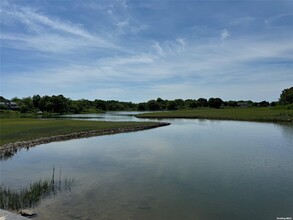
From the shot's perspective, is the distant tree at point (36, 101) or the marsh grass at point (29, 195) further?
the distant tree at point (36, 101)

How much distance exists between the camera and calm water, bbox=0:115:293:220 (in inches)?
472

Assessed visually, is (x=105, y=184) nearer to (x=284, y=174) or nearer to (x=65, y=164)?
(x=65, y=164)

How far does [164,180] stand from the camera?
1669 centimetres

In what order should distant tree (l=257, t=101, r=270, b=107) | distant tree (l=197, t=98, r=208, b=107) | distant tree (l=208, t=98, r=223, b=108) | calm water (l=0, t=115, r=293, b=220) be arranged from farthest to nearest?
distant tree (l=197, t=98, r=208, b=107) → distant tree (l=257, t=101, r=270, b=107) → distant tree (l=208, t=98, r=223, b=108) → calm water (l=0, t=115, r=293, b=220)

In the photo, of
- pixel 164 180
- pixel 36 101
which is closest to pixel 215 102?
pixel 36 101

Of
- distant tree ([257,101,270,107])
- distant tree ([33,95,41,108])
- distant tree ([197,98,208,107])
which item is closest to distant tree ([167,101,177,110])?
distant tree ([197,98,208,107])

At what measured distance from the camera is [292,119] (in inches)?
2517

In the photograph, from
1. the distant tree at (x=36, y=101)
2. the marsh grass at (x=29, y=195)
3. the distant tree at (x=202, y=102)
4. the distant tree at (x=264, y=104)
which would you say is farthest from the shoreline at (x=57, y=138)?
the distant tree at (x=264, y=104)

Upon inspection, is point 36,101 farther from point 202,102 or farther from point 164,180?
point 164,180

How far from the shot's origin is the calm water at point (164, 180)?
11977mm

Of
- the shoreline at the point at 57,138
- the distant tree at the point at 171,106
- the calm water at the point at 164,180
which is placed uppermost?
the distant tree at the point at 171,106

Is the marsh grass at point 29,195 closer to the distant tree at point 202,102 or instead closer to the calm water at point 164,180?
the calm water at point 164,180

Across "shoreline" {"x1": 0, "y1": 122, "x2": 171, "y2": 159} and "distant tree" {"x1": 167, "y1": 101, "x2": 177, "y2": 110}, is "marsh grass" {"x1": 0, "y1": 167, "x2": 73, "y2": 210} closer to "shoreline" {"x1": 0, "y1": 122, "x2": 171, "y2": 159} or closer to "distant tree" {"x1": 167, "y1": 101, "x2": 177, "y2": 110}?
"shoreline" {"x1": 0, "y1": 122, "x2": 171, "y2": 159}

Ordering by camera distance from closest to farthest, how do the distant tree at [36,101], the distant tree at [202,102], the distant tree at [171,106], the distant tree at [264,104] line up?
the distant tree at [36,101] < the distant tree at [264,104] < the distant tree at [202,102] < the distant tree at [171,106]
